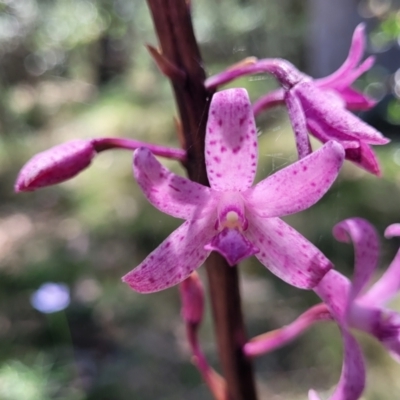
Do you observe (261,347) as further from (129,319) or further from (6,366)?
(129,319)

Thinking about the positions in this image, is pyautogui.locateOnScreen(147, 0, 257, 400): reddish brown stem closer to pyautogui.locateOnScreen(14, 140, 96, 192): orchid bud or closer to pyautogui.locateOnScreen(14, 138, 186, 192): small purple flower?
pyautogui.locateOnScreen(14, 138, 186, 192): small purple flower

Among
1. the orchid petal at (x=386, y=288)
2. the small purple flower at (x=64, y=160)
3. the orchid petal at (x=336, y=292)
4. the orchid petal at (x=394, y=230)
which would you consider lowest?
the orchid petal at (x=386, y=288)

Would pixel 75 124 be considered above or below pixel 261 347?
below

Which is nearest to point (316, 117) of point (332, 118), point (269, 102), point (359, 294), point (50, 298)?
point (332, 118)

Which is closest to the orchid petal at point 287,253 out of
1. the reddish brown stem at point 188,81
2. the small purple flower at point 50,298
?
the reddish brown stem at point 188,81

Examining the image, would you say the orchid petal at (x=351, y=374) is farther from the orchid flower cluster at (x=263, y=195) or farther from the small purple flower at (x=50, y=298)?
the small purple flower at (x=50, y=298)

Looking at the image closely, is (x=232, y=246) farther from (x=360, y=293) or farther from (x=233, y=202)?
(x=360, y=293)

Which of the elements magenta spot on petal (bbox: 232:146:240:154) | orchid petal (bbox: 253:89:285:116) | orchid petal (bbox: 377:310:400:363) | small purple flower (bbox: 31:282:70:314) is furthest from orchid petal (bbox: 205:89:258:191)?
small purple flower (bbox: 31:282:70:314)

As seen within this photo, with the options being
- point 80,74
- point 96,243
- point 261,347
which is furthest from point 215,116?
point 80,74
